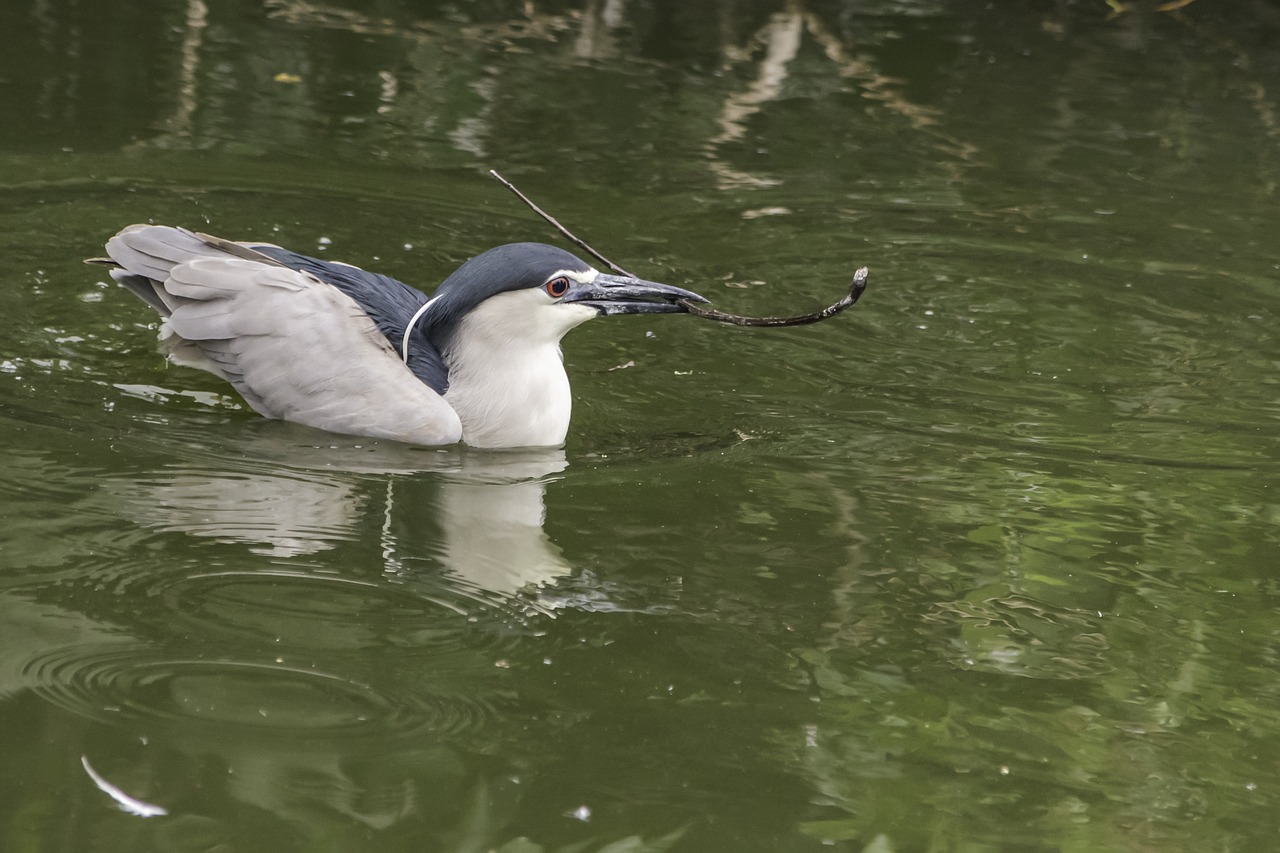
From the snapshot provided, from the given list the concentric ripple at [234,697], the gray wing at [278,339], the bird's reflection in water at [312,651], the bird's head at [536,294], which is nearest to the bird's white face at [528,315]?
the bird's head at [536,294]

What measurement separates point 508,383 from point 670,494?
0.81 m

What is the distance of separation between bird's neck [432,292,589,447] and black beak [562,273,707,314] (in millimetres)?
194

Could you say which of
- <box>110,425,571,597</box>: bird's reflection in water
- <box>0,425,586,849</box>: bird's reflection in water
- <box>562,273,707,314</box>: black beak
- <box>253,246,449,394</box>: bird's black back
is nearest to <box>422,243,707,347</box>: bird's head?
<box>562,273,707,314</box>: black beak

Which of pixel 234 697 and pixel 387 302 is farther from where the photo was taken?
pixel 387 302

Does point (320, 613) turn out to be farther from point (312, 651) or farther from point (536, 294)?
point (536, 294)

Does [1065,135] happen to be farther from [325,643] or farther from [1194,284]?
[325,643]

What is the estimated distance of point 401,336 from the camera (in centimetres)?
632

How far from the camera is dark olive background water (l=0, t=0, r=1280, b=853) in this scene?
4.06 meters

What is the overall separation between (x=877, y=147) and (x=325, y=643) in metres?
6.46

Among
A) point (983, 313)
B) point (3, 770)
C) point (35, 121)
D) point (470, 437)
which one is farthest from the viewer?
point (35, 121)

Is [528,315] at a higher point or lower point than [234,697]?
higher

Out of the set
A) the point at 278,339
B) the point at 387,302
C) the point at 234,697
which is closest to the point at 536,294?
the point at 387,302

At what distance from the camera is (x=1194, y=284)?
8.21m

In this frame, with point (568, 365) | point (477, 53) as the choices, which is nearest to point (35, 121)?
point (477, 53)
